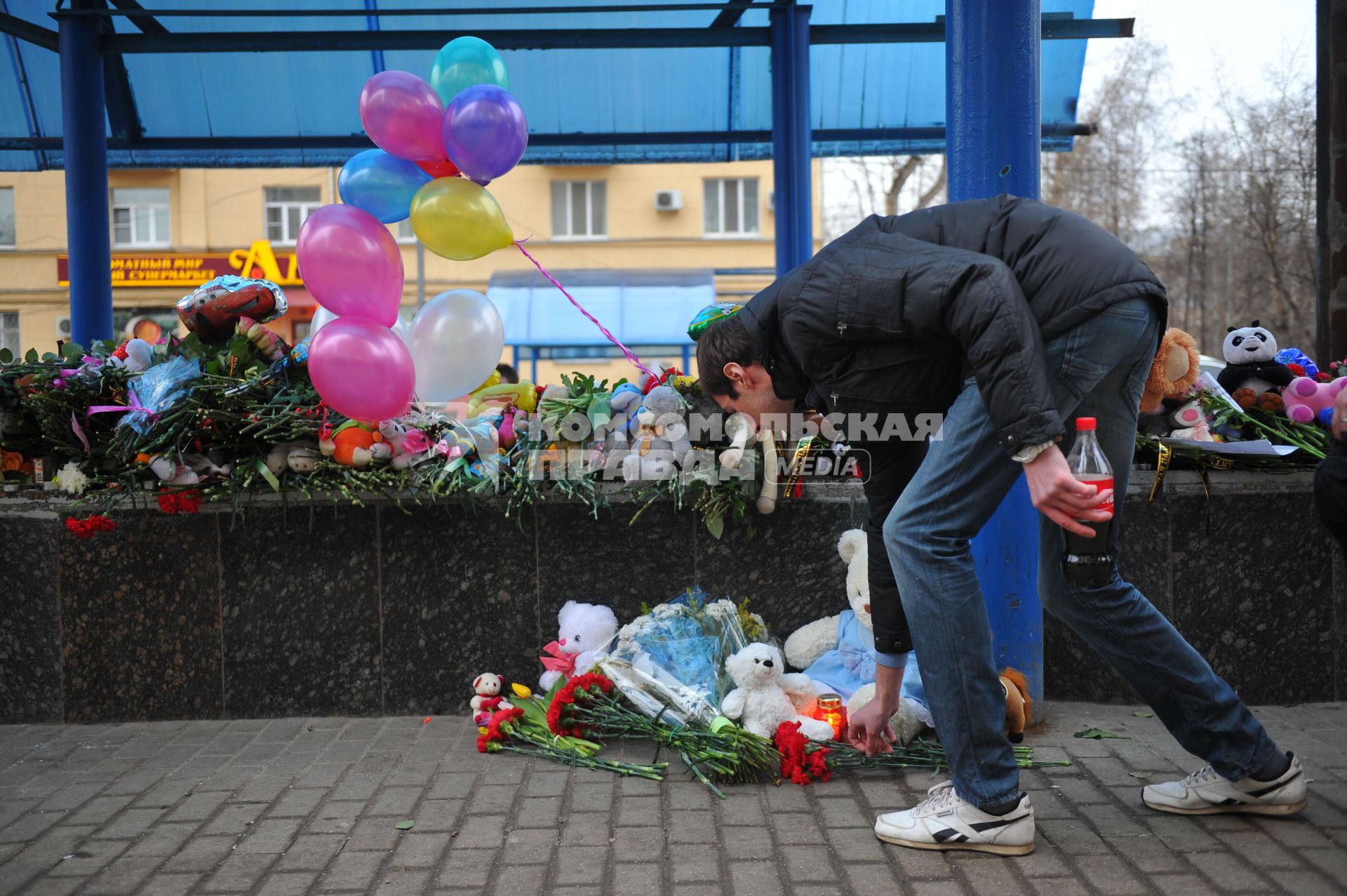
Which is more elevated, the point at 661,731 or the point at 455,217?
the point at 455,217

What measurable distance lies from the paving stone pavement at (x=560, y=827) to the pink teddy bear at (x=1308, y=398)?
3.52ft

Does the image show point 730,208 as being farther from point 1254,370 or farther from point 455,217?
point 455,217

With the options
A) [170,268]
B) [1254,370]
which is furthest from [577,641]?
[170,268]

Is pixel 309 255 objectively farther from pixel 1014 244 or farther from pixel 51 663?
pixel 1014 244

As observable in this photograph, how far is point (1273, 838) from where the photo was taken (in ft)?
8.80

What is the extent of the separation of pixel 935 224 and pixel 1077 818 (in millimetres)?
1578

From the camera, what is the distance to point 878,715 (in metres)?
3.13

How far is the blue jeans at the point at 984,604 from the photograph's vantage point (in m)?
2.57

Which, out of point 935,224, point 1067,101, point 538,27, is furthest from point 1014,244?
point 1067,101

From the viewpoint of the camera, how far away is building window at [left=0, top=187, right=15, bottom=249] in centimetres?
2858

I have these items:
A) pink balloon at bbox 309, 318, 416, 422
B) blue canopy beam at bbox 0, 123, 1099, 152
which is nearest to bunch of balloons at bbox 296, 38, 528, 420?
pink balloon at bbox 309, 318, 416, 422

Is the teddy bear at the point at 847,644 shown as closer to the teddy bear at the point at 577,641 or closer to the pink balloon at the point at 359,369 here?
the teddy bear at the point at 577,641

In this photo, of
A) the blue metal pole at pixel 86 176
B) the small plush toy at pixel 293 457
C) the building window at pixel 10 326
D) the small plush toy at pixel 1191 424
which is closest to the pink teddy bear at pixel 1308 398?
the small plush toy at pixel 1191 424

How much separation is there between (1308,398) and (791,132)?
4.05 metres
